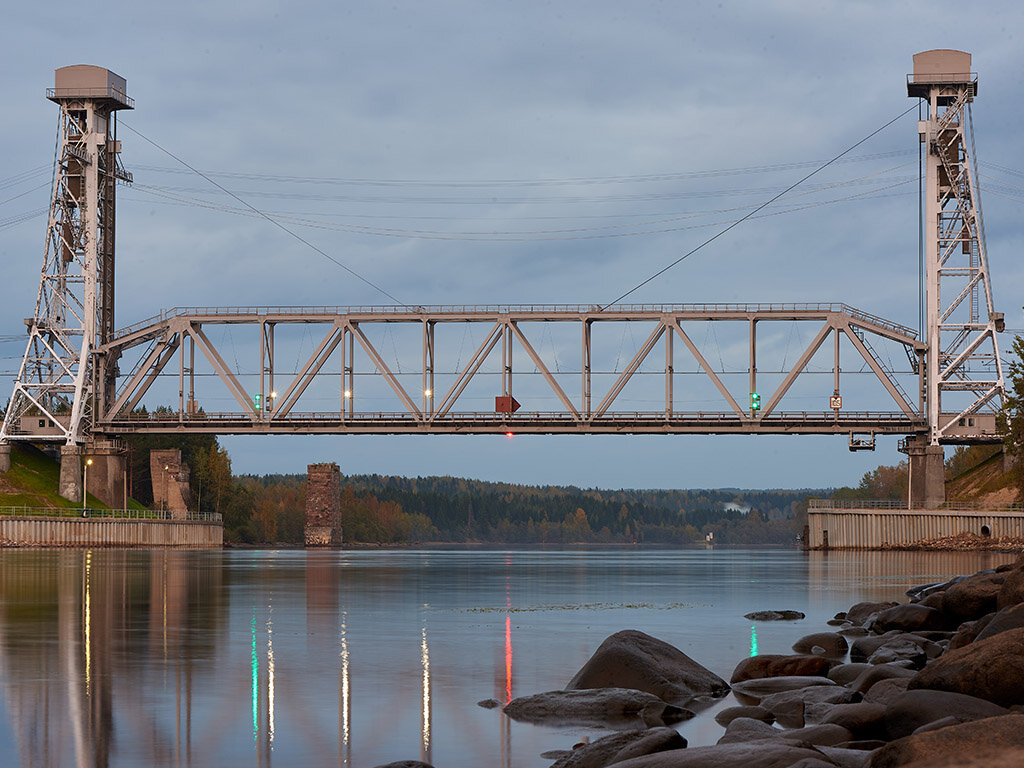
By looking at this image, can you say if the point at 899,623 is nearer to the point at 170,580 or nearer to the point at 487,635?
the point at 487,635

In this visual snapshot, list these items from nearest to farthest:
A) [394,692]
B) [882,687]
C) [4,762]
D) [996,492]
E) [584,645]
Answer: [4,762]
[882,687]
[394,692]
[584,645]
[996,492]

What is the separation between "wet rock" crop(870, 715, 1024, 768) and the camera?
921cm

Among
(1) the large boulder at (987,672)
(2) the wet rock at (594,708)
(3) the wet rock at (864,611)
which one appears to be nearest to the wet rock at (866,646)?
(2) the wet rock at (594,708)

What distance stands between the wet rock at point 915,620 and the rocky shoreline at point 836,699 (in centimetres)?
3

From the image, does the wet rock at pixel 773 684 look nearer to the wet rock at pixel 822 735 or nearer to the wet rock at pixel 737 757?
the wet rock at pixel 822 735

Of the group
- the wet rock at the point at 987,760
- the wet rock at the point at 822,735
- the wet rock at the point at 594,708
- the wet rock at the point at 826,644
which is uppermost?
the wet rock at the point at 987,760

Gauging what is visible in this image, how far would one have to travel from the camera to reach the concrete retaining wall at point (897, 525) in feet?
288

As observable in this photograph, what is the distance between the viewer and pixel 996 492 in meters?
103

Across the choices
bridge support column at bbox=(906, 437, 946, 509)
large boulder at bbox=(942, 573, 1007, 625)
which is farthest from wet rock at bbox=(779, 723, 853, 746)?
bridge support column at bbox=(906, 437, 946, 509)

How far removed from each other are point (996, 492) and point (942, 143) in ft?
93.9

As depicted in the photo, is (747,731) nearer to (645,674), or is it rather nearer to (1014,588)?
(645,674)

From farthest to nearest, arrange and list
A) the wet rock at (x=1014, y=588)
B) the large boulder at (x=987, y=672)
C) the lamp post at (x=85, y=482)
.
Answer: the lamp post at (x=85, y=482), the wet rock at (x=1014, y=588), the large boulder at (x=987, y=672)

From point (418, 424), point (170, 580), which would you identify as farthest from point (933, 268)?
point (170, 580)

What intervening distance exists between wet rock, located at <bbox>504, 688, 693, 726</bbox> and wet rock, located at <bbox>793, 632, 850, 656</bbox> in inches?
270
